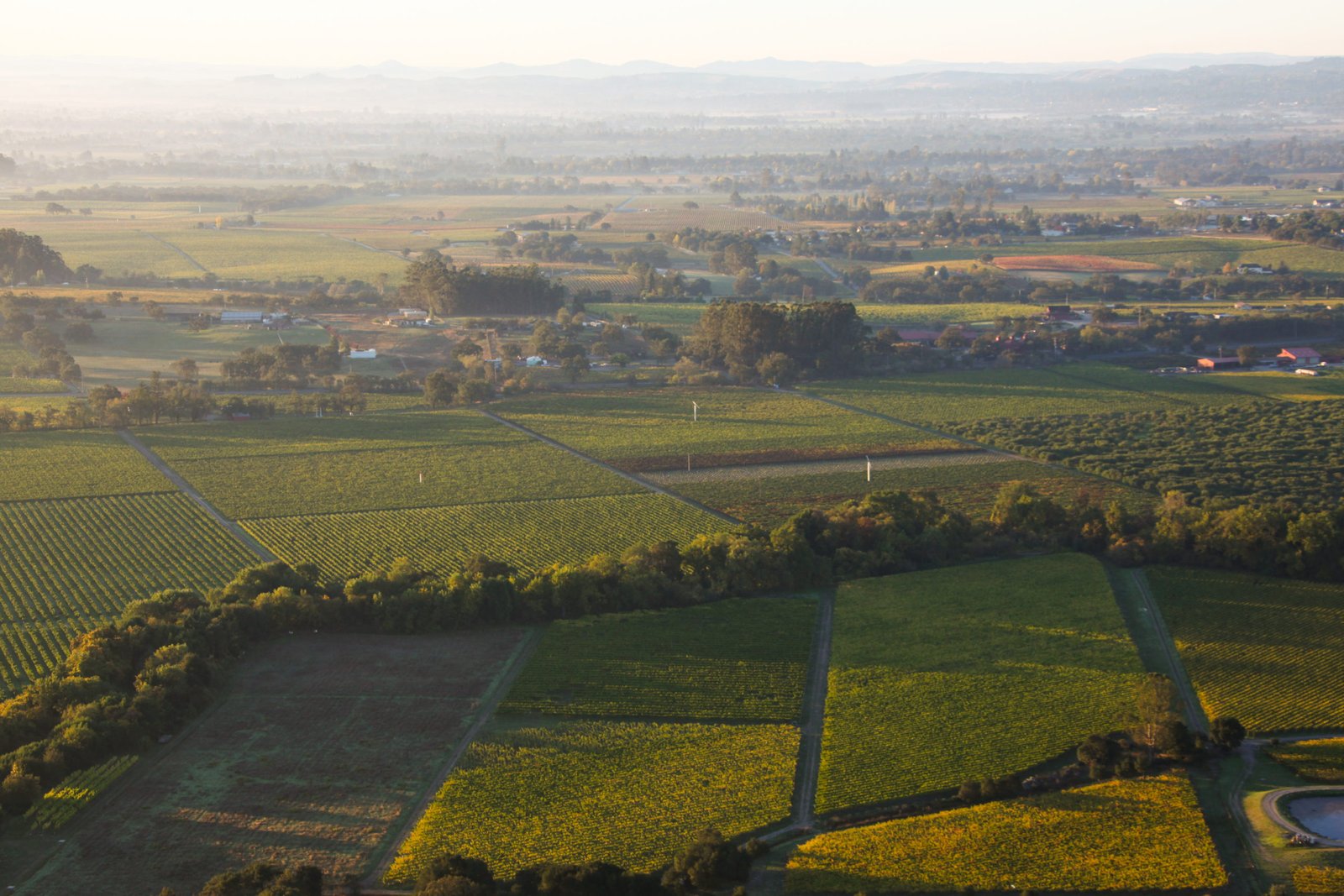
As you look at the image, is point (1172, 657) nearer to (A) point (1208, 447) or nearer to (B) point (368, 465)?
(A) point (1208, 447)

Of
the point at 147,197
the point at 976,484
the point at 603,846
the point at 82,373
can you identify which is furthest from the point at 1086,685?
the point at 147,197

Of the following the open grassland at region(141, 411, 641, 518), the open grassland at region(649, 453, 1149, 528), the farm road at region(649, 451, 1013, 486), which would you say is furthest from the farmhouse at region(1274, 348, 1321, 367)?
the open grassland at region(141, 411, 641, 518)

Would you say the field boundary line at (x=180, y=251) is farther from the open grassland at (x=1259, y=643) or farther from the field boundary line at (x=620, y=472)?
the open grassland at (x=1259, y=643)

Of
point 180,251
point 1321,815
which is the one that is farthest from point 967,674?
point 180,251

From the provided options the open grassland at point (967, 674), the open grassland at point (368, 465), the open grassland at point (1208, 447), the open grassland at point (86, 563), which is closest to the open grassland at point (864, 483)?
the open grassland at point (1208, 447)

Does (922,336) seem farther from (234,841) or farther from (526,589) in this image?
(234,841)
